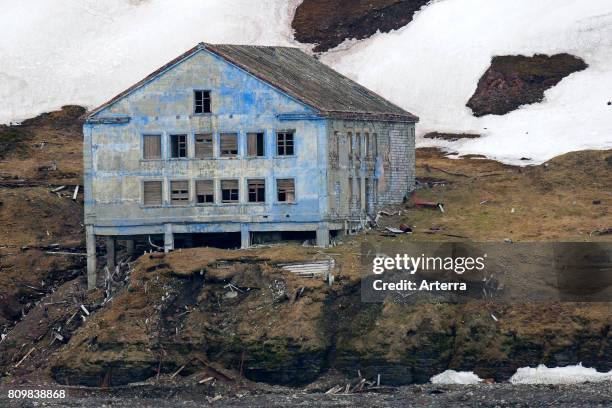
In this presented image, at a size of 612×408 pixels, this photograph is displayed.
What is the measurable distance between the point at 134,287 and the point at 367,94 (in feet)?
74.8

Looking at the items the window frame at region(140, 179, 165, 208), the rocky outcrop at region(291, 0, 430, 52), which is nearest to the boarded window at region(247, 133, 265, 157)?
the window frame at region(140, 179, 165, 208)

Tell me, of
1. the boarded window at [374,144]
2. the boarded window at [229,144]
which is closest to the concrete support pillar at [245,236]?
the boarded window at [229,144]

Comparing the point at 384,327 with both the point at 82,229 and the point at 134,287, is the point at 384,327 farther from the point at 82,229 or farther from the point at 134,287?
the point at 82,229

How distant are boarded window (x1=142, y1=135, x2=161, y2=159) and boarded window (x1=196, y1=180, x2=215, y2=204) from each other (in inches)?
86.9

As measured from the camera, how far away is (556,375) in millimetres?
84000

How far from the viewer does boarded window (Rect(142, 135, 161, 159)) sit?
96188 mm

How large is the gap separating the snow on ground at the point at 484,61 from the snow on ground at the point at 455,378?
1297 inches

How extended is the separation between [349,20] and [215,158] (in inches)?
1862

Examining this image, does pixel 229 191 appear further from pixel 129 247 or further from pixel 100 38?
pixel 100 38

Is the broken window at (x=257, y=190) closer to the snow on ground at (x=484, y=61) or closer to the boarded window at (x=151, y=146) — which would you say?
the boarded window at (x=151, y=146)

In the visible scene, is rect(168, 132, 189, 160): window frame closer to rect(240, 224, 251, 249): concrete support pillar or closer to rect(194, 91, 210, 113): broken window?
rect(194, 91, 210, 113): broken window

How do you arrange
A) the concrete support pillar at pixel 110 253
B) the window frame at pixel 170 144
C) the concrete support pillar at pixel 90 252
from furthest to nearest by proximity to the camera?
the concrete support pillar at pixel 110 253, the concrete support pillar at pixel 90 252, the window frame at pixel 170 144

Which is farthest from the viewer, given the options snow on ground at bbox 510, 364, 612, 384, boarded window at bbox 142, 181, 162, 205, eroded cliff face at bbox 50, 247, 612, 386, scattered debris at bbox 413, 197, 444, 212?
scattered debris at bbox 413, 197, 444, 212

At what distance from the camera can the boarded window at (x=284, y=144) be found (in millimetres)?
95500
